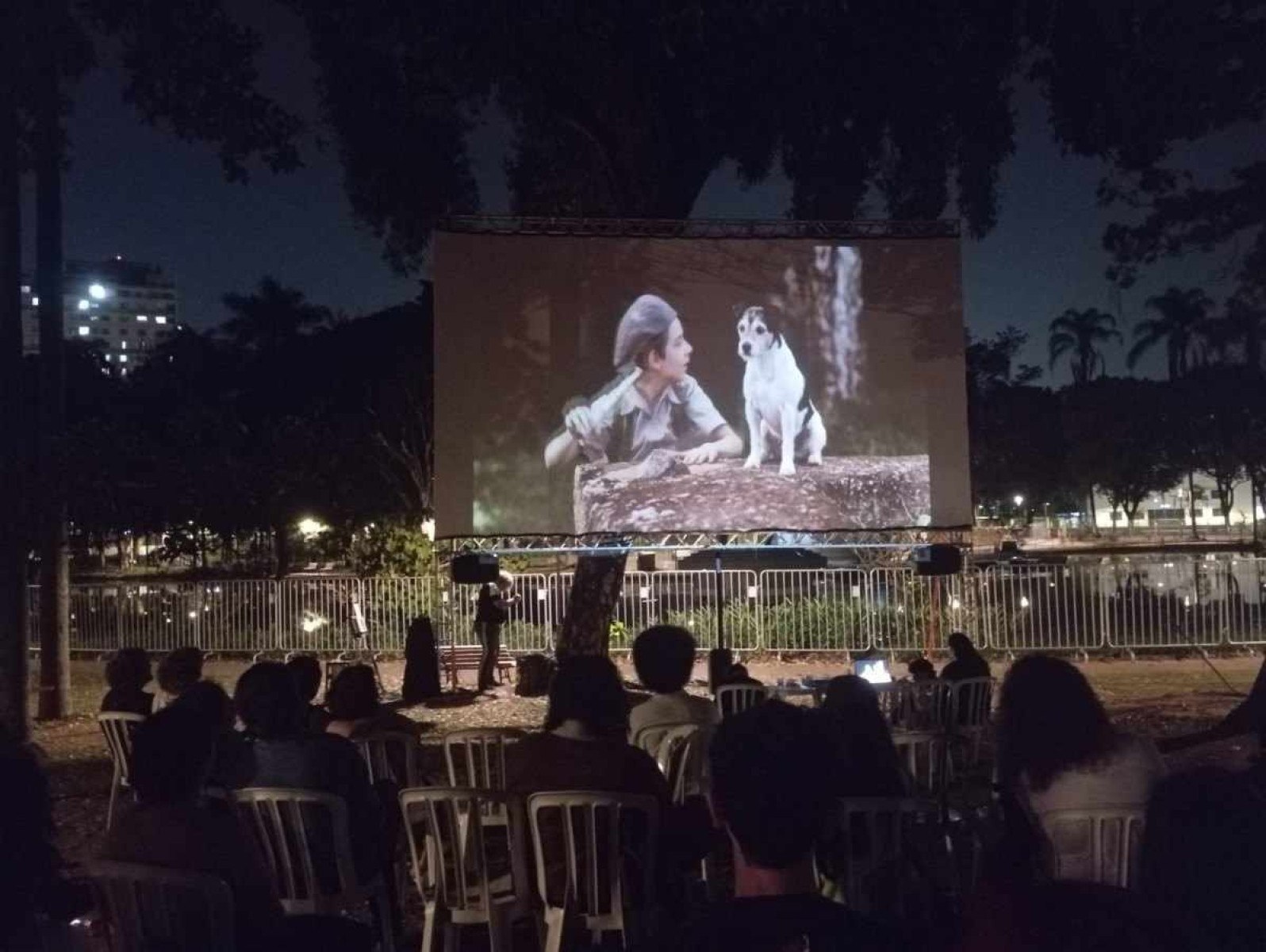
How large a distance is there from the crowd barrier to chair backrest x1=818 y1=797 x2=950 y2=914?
11310mm

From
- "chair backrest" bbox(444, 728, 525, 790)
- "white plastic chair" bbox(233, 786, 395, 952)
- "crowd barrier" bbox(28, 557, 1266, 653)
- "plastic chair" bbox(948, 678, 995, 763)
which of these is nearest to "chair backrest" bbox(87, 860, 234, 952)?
"white plastic chair" bbox(233, 786, 395, 952)

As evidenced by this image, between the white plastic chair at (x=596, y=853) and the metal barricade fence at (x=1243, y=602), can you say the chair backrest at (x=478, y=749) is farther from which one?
the metal barricade fence at (x=1243, y=602)

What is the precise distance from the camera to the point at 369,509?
21.1m

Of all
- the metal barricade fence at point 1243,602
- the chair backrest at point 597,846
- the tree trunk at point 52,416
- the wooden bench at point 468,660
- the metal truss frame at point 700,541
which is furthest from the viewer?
the metal barricade fence at point 1243,602

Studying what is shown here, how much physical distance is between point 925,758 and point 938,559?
5.04m

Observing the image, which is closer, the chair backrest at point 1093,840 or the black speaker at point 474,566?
the chair backrest at point 1093,840

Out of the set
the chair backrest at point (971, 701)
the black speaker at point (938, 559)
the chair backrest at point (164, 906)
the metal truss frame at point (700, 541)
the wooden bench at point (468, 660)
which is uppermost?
the metal truss frame at point (700, 541)

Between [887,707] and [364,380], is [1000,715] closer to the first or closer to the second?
[887,707]

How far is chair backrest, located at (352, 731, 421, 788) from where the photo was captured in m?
5.28

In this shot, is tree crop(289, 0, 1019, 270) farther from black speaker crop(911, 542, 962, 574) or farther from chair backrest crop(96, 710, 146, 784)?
chair backrest crop(96, 710, 146, 784)

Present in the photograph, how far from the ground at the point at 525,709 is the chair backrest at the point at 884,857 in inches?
175

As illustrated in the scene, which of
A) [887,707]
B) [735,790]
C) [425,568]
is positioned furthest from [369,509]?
[735,790]

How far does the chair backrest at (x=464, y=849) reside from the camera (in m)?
4.07

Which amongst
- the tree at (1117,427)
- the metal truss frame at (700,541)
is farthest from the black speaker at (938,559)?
the tree at (1117,427)
